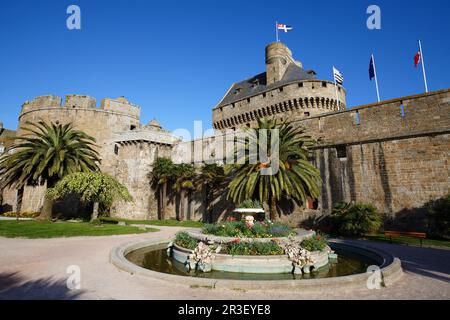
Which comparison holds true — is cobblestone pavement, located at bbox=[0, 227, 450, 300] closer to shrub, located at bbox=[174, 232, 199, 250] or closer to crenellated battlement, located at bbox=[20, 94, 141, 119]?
shrub, located at bbox=[174, 232, 199, 250]

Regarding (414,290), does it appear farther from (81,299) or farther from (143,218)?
(143,218)

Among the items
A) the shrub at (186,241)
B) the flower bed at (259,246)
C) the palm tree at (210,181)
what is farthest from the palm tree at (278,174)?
Answer: the shrub at (186,241)

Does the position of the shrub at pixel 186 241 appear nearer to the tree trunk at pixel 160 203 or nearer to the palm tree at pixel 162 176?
the palm tree at pixel 162 176

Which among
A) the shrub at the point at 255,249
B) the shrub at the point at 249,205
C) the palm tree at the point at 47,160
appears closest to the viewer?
the shrub at the point at 255,249

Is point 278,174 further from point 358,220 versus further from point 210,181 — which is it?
point 210,181

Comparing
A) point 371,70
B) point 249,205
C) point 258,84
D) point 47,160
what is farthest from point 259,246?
point 258,84

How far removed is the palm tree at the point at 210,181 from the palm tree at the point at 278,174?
556 centimetres

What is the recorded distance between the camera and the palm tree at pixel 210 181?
1038 inches

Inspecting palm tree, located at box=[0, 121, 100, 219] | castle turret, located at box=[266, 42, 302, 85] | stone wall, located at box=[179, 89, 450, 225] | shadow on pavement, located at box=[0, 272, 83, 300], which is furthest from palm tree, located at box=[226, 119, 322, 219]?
castle turret, located at box=[266, 42, 302, 85]

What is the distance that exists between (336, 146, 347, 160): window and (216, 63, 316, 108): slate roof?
1443cm

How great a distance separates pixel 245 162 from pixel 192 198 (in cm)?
1131

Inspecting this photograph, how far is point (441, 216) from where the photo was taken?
14836mm
